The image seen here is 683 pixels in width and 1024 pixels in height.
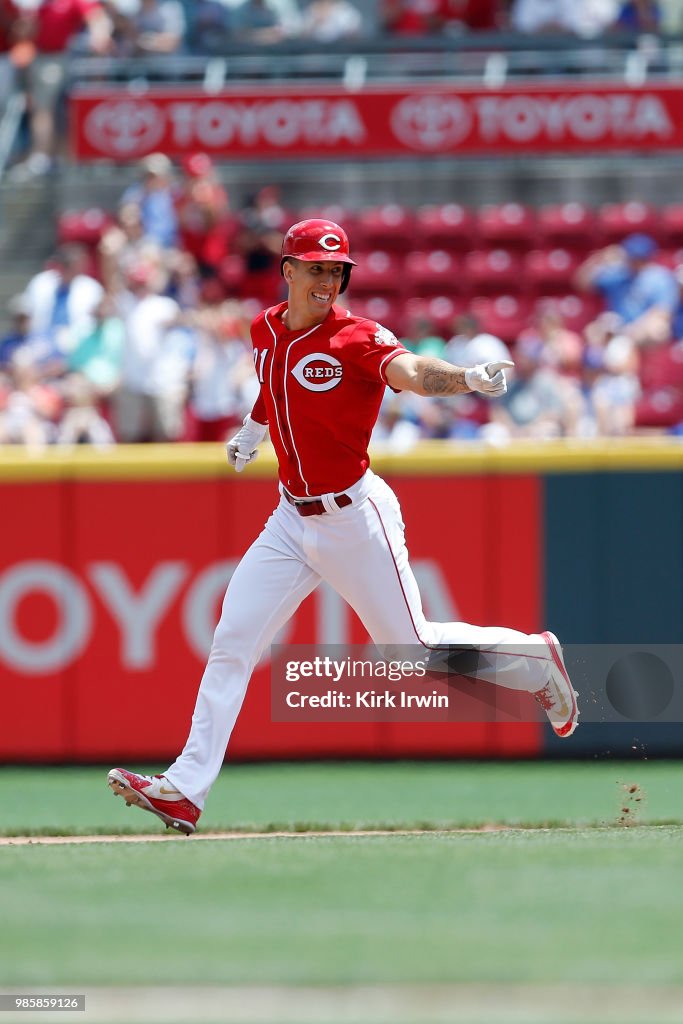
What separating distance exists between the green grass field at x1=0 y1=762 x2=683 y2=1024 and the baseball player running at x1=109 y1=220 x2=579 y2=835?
32 centimetres

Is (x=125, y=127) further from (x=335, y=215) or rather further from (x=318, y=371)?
(x=318, y=371)

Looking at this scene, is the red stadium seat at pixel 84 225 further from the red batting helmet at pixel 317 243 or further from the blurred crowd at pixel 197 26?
the red batting helmet at pixel 317 243

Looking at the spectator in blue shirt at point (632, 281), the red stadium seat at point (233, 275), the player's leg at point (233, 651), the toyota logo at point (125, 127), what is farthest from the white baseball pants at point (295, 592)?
the toyota logo at point (125, 127)

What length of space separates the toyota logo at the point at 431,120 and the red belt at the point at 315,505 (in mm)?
9135

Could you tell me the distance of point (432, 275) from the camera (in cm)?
1447

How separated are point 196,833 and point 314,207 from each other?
344 inches

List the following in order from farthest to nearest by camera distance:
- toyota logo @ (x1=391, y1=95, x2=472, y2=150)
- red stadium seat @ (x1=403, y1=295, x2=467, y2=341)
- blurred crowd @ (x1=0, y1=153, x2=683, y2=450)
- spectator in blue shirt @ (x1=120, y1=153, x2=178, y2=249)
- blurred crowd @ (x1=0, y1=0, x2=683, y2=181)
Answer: blurred crowd @ (x1=0, y1=0, x2=683, y2=181) → toyota logo @ (x1=391, y1=95, x2=472, y2=150) → red stadium seat @ (x1=403, y1=295, x2=467, y2=341) → spectator in blue shirt @ (x1=120, y1=153, x2=178, y2=249) → blurred crowd @ (x1=0, y1=153, x2=683, y2=450)

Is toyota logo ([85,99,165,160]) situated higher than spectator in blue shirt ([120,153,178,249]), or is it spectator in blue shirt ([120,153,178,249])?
toyota logo ([85,99,165,160])

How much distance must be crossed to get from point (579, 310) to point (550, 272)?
24.6 inches

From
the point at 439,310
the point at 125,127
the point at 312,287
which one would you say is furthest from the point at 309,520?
the point at 125,127

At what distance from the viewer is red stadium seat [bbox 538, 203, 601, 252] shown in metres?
14.4

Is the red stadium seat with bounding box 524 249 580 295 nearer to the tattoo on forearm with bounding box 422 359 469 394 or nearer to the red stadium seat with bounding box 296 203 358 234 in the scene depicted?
the red stadium seat with bounding box 296 203 358 234

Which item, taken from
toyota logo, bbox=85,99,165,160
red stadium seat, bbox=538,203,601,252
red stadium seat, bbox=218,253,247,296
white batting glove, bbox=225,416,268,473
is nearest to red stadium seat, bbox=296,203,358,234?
red stadium seat, bbox=218,253,247,296

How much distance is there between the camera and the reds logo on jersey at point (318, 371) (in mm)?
5992
